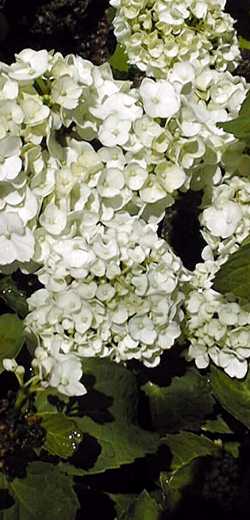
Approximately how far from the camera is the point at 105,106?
1.54 metres

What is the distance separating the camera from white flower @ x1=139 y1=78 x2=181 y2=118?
1514 millimetres

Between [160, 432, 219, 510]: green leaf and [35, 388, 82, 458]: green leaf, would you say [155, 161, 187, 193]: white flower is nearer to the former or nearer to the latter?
[35, 388, 82, 458]: green leaf

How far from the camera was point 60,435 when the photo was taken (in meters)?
1.50

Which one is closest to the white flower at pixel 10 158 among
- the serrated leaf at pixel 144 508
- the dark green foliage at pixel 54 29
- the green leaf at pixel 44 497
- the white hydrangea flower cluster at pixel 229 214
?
the white hydrangea flower cluster at pixel 229 214

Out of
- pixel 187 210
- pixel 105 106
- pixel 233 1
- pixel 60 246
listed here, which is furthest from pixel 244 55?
pixel 60 246

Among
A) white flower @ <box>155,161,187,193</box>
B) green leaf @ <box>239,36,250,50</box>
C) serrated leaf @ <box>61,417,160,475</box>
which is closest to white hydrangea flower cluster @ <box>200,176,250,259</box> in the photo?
white flower @ <box>155,161,187,193</box>

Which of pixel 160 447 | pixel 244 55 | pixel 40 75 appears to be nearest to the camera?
pixel 40 75

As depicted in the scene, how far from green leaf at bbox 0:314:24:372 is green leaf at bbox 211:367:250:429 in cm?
36

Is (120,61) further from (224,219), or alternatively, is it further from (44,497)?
(44,497)

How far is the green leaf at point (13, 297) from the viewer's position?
1680 millimetres

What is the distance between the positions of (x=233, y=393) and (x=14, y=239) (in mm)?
476

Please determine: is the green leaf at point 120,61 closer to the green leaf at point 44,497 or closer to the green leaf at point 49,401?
the green leaf at point 49,401

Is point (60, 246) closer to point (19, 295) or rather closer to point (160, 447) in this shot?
point (19, 295)

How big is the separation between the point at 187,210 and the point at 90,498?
557 millimetres
